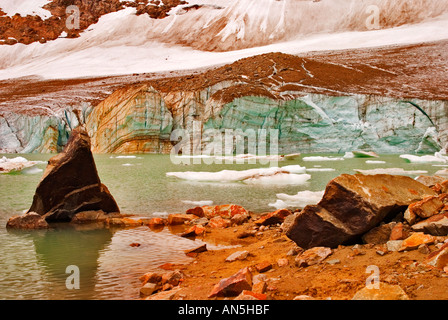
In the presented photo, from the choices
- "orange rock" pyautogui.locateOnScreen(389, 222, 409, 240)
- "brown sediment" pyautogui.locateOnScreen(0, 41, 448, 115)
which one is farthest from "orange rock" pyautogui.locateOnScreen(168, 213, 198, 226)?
"brown sediment" pyautogui.locateOnScreen(0, 41, 448, 115)

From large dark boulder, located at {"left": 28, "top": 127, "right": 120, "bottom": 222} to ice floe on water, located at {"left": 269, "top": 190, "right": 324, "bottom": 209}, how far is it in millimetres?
4353

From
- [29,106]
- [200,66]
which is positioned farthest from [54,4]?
[29,106]

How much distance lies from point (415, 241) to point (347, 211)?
3.11 ft

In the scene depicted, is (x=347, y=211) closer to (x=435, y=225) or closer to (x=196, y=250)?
(x=435, y=225)

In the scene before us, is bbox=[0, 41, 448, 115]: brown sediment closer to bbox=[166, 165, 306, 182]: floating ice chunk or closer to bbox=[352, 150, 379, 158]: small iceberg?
bbox=[352, 150, 379, 158]: small iceberg

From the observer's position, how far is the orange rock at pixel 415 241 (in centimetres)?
449

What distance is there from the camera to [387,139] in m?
35.7

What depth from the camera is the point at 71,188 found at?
9125mm

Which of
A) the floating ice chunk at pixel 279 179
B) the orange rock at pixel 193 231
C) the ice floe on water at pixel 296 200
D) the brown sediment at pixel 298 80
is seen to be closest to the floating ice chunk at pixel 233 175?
the floating ice chunk at pixel 279 179

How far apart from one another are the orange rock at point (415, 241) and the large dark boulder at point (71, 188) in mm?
6829

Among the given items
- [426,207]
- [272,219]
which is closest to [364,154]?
[272,219]

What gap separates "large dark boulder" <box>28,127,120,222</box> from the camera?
352 inches

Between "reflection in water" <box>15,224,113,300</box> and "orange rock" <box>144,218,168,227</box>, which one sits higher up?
"reflection in water" <box>15,224,113,300</box>
